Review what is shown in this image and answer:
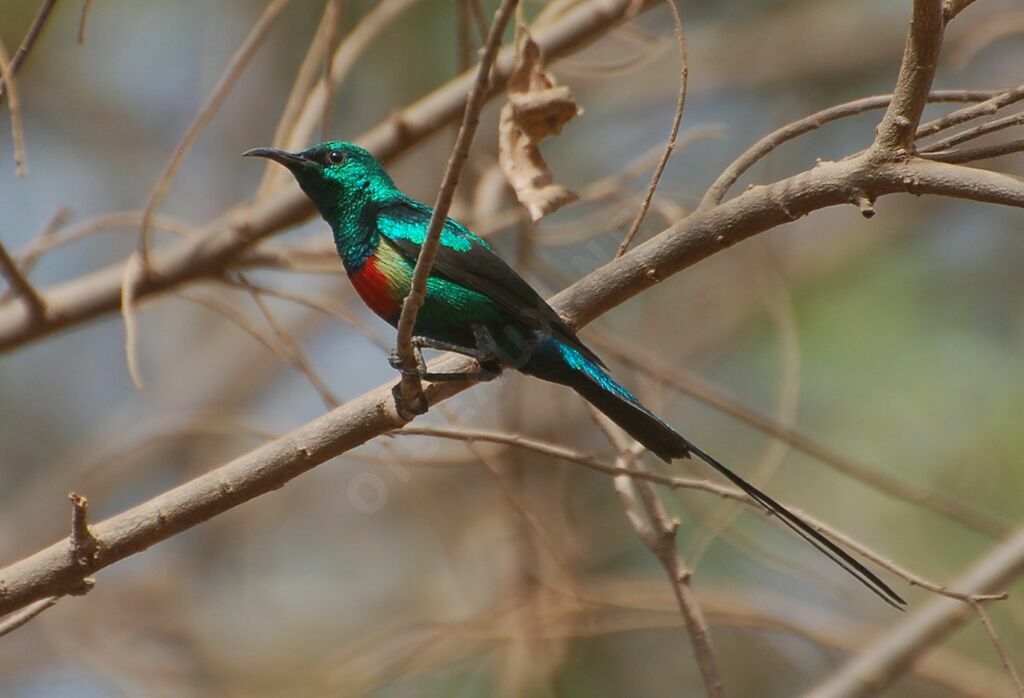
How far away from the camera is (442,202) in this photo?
218 cm

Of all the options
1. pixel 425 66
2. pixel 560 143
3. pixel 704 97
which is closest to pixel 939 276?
pixel 704 97

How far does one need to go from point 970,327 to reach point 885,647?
5.25 meters

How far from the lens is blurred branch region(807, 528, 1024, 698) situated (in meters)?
3.91

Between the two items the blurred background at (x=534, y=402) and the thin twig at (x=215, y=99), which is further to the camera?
the blurred background at (x=534, y=402)

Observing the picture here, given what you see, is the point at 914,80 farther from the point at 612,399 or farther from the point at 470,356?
the point at 470,356

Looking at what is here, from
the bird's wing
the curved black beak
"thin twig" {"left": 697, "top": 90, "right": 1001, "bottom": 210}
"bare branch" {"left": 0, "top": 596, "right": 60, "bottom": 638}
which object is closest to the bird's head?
the curved black beak

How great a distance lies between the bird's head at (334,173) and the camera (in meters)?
3.78

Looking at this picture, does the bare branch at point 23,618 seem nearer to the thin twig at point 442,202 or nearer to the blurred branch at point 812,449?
the thin twig at point 442,202

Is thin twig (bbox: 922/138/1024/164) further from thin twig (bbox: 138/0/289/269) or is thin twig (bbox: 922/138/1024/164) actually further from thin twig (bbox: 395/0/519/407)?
thin twig (bbox: 138/0/289/269)

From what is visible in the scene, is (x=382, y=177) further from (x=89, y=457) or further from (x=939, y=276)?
(x=939, y=276)

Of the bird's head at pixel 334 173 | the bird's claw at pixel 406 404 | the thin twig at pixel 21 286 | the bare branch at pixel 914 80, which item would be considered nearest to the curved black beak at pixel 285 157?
the bird's head at pixel 334 173

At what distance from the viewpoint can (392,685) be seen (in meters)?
5.75

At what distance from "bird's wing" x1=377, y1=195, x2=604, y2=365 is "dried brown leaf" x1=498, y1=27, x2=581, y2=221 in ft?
0.81

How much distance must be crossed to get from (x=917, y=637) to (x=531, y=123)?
232 cm
